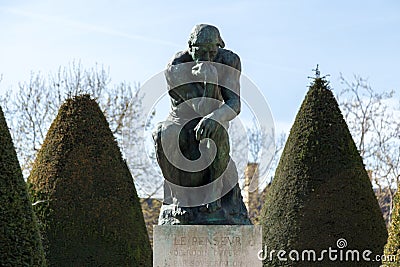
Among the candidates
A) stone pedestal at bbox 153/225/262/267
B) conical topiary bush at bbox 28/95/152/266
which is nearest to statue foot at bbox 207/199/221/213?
stone pedestal at bbox 153/225/262/267

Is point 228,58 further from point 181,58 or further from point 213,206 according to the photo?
point 213,206

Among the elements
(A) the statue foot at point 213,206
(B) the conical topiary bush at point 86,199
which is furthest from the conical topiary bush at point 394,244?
(B) the conical topiary bush at point 86,199

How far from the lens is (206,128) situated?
23.9 feet

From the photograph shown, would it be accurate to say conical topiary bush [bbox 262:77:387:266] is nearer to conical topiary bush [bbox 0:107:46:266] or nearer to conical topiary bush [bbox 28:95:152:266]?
conical topiary bush [bbox 28:95:152:266]

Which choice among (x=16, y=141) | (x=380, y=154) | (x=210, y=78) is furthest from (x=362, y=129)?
(x=210, y=78)

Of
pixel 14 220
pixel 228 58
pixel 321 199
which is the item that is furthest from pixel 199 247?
pixel 321 199

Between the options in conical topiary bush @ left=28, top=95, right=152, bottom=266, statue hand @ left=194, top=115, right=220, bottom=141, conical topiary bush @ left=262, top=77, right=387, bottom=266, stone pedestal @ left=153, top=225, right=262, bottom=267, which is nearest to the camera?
stone pedestal @ left=153, top=225, right=262, bottom=267

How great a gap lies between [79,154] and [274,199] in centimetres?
376

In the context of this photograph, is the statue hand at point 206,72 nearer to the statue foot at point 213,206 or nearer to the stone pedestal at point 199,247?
the statue foot at point 213,206

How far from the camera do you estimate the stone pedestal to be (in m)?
7.05

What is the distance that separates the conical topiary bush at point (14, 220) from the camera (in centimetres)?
881

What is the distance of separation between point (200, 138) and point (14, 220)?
307 cm

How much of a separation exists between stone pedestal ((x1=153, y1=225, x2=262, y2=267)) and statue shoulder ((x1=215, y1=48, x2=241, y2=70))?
72.9 inches

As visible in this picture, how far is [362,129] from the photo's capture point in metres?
24.7
